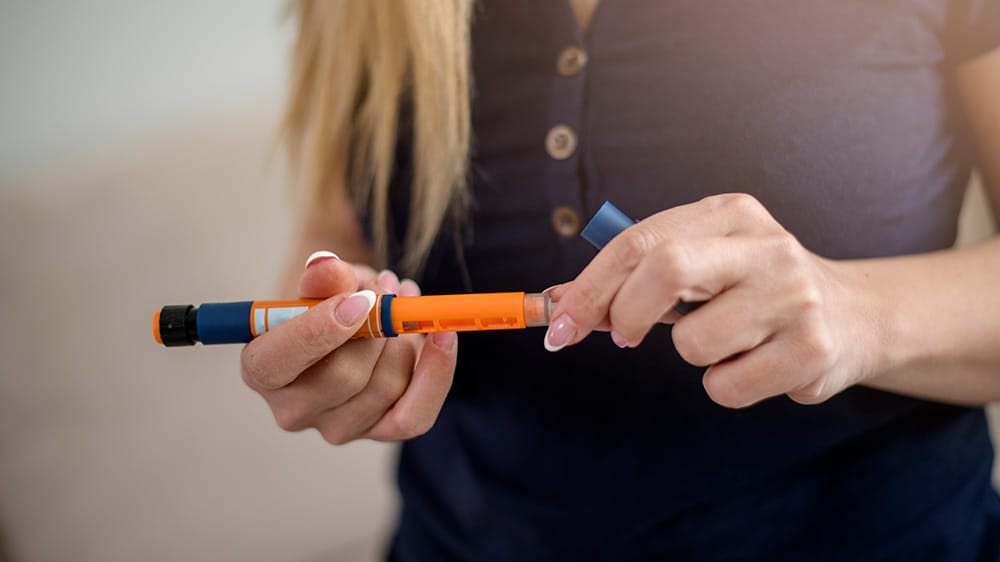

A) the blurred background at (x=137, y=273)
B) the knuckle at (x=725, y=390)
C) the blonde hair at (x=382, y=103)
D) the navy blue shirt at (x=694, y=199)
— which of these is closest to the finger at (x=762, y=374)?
the knuckle at (x=725, y=390)

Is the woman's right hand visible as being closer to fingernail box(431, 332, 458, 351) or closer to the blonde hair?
fingernail box(431, 332, 458, 351)

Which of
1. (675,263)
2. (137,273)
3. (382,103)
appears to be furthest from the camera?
(137,273)

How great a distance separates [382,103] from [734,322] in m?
0.33

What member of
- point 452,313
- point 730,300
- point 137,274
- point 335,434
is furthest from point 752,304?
point 137,274

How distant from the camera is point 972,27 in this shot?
394 millimetres

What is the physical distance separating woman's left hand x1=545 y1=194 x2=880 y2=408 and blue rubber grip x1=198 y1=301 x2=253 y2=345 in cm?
15

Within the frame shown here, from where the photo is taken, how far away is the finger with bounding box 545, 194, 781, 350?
11.6 inches

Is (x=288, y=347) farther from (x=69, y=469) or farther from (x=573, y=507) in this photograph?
(x=69, y=469)

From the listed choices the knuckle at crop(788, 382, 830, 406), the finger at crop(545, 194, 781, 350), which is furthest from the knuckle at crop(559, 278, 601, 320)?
the knuckle at crop(788, 382, 830, 406)

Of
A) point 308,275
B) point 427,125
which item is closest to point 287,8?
point 427,125

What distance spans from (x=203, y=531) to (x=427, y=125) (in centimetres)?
56

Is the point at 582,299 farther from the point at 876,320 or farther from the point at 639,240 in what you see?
the point at 876,320

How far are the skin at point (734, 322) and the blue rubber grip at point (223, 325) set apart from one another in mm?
16

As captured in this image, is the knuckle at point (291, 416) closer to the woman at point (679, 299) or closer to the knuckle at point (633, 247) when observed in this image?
the woman at point (679, 299)
